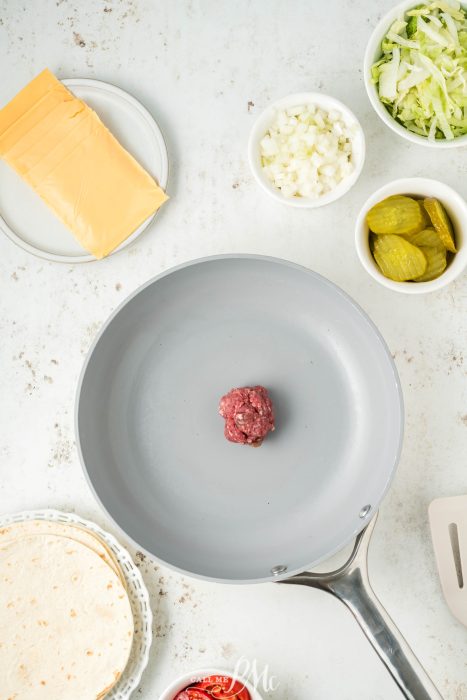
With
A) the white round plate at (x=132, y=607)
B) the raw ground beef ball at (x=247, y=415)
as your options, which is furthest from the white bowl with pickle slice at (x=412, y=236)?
the white round plate at (x=132, y=607)

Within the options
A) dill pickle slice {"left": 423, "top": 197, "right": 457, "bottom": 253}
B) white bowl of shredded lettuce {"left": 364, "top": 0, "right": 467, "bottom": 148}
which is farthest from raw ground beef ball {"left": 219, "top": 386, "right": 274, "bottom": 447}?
white bowl of shredded lettuce {"left": 364, "top": 0, "right": 467, "bottom": 148}

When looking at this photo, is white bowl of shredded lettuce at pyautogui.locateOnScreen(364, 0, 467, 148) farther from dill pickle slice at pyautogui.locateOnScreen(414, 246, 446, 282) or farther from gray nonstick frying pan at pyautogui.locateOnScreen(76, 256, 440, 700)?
gray nonstick frying pan at pyautogui.locateOnScreen(76, 256, 440, 700)

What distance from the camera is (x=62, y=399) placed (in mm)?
1373

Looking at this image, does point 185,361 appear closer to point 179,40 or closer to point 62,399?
point 62,399

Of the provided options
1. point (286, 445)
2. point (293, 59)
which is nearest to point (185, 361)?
point (286, 445)

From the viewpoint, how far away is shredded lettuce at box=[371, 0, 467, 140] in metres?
1.20

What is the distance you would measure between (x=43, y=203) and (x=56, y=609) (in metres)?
0.83

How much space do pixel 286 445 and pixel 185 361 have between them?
256 millimetres

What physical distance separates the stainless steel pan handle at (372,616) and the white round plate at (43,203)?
2.63ft

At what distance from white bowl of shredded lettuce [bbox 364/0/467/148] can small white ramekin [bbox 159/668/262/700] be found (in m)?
1.07

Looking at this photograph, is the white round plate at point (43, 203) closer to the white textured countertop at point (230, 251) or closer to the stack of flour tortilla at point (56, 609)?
the white textured countertop at point (230, 251)

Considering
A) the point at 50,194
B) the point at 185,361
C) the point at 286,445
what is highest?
the point at 50,194

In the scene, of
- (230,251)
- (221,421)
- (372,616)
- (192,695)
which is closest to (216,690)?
(192,695)

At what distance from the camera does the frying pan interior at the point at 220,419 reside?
122cm
